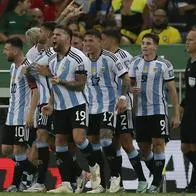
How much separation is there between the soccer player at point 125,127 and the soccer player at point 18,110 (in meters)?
1.34

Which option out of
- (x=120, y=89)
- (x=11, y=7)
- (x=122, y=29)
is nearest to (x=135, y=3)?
(x=122, y=29)

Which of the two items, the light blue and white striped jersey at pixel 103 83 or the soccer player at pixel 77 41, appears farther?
the soccer player at pixel 77 41

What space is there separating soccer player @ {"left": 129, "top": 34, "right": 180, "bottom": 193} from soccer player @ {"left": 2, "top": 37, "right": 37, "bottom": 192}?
5.35ft

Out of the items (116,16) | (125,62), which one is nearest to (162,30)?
(116,16)

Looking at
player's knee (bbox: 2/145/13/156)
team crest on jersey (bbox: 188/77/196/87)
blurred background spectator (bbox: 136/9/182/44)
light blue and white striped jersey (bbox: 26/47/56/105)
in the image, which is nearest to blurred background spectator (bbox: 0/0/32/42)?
blurred background spectator (bbox: 136/9/182/44)

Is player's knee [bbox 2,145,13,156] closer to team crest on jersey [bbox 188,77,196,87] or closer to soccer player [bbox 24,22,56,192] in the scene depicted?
soccer player [bbox 24,22,56,192]

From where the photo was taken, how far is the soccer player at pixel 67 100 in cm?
1603

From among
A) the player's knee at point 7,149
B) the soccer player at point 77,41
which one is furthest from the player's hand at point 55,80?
the soccer player at point 77,41

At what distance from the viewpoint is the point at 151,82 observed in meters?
17.2

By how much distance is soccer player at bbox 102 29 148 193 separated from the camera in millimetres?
17203

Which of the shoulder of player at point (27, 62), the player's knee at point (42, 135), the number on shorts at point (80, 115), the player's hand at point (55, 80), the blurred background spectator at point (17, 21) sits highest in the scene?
the blurred background spectator at point (17, 21)

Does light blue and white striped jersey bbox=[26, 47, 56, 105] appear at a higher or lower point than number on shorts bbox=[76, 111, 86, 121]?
higher

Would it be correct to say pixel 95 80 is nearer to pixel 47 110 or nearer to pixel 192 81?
pixel 47 110

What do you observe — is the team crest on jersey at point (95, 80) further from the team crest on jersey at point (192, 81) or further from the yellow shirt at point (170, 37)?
the yellow shirt at point (170, 37)
